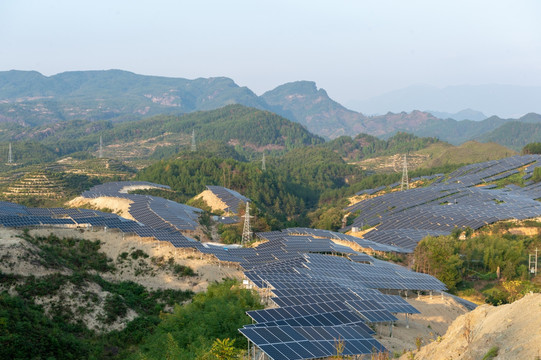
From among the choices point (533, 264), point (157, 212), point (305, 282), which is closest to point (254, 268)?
point (305, 282)

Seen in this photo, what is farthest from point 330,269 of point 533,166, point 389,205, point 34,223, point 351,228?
point 533,166

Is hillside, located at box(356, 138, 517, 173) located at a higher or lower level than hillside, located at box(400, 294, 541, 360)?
lower

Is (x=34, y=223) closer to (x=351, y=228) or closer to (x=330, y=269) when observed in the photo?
(x=330, y=269)

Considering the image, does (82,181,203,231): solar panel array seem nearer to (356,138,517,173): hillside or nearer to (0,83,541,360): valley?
(0,83,541,360): valley

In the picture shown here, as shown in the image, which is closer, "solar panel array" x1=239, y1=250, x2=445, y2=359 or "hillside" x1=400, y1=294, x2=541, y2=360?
"hillside" x1=400, y1=294, x2=541, y2=360

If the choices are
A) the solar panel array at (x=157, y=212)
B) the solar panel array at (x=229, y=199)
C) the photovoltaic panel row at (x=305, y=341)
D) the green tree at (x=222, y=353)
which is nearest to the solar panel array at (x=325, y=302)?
the photovoltaic panel row at (x=305, y=341)

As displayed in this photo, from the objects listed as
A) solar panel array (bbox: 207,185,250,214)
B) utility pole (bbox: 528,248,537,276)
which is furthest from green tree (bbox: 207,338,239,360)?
solar panel array (bbox: 207,185,250,214)
